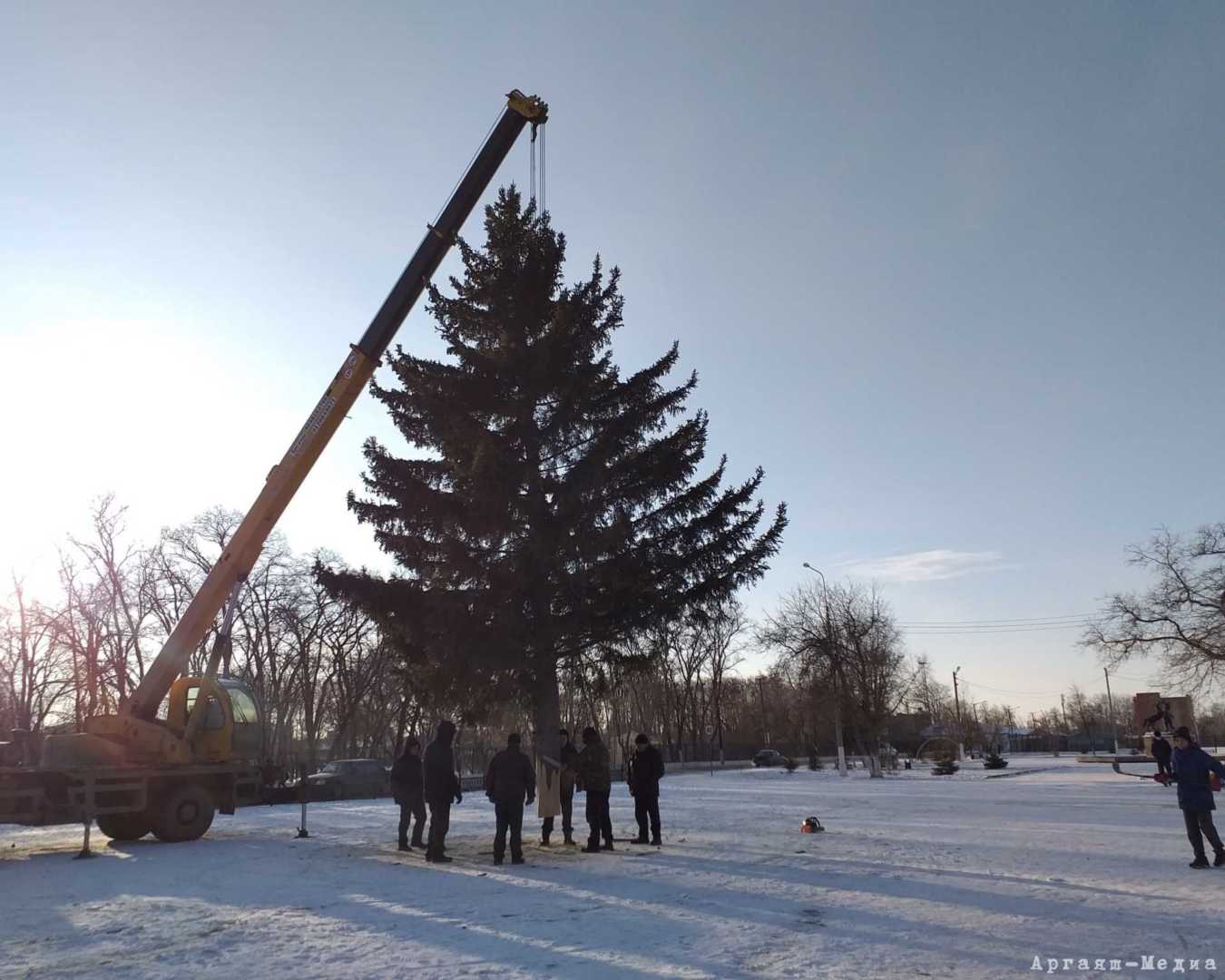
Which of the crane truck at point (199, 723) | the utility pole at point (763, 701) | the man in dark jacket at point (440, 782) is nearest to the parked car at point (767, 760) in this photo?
the utility pole at point (763, 701)

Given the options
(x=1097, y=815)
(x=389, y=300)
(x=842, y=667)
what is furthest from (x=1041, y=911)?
(x=842, y=667)

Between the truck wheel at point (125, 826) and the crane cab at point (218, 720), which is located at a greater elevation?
the crane cab at point (218, 720)

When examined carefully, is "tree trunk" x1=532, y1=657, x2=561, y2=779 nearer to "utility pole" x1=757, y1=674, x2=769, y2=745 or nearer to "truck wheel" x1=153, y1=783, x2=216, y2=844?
"truck wheel" x1=153, y1=783, x2=216, y2=844

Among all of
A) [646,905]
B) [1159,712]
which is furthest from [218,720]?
[1159,712]

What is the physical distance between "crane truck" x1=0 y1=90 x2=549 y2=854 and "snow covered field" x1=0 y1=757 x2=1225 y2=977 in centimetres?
90

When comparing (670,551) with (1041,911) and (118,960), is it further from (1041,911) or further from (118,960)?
(118,960)

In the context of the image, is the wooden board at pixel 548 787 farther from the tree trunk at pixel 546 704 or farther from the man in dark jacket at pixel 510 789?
the man in dark jacket at pixel 510 789

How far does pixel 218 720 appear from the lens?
1850 cm

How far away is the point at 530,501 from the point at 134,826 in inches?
401

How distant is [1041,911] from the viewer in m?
8.48

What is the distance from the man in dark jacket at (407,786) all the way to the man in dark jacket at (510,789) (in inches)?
86.1

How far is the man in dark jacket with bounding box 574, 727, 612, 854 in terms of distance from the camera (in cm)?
1376

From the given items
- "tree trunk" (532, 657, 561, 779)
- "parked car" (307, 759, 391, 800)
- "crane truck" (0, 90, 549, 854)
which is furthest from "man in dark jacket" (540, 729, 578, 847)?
"parked car" (307, 759, 391, 800)

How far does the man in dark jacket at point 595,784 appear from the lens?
1376 cm
